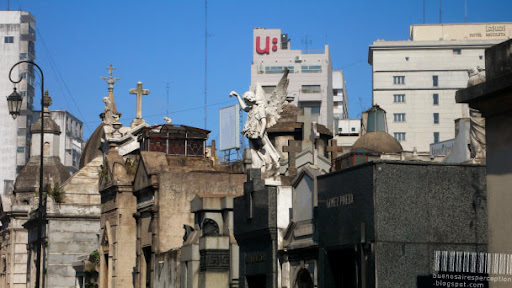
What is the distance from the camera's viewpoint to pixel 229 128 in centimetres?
7194

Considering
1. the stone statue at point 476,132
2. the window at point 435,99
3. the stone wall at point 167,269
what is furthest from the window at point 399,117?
the stone statue at point 476,132

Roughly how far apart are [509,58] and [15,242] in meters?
49.5

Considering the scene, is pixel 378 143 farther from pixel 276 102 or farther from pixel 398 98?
pixel 398 98

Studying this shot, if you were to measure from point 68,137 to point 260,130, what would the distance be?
112m

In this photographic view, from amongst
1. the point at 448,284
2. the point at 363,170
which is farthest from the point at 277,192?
the point at 448,284

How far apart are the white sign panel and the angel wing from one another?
4293 cm

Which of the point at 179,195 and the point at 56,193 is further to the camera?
the point at 56,193

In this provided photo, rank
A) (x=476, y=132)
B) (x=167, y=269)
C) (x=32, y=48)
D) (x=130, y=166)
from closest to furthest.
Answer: (x=476, y=132) → (x=167, y=269) → (x=130, y=166) → (x=32, y=48)

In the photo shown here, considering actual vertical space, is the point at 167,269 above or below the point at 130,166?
below

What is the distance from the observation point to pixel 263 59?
123 metres

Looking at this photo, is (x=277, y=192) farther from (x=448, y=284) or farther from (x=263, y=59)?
(x=263, y=59)

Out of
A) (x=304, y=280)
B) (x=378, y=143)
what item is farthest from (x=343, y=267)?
(x=378, y=143)

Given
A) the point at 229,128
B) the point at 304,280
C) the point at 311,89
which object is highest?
the point at 311,89

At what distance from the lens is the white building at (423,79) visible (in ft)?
336
